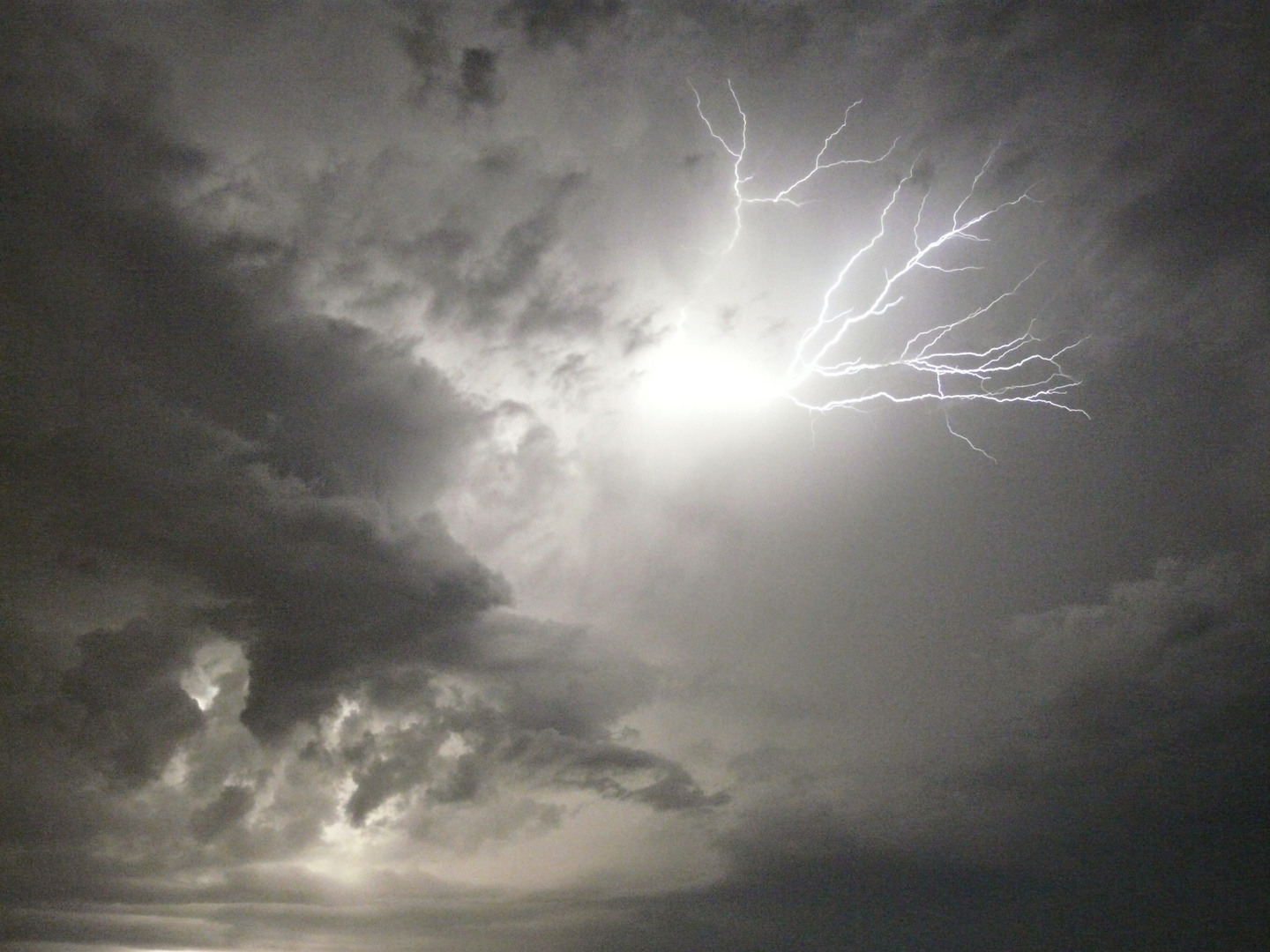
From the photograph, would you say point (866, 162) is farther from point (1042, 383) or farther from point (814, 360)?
point (1042, 383)

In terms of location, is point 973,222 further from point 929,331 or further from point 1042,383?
point 1042,383

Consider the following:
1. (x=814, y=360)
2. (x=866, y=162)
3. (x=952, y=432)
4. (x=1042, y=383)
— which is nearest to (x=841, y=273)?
(x=814, y=360)

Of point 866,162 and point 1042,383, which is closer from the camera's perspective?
point 866,162

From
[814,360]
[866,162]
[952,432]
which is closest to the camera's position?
[814,360]

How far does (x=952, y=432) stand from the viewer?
2728 cm

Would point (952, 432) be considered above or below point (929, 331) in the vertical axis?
below

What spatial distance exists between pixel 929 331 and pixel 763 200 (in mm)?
7723

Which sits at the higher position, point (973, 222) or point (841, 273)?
point (973, 222)

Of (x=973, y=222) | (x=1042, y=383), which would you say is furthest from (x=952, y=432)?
(x=973, y=222)

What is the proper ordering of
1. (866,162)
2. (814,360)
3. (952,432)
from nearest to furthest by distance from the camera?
(814,360), (866,162), (952,432)

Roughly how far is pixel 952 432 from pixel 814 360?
24.7ft

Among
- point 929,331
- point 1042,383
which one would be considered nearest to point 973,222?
point 929,331

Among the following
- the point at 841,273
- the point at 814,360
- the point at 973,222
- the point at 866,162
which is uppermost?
the point at 866,162

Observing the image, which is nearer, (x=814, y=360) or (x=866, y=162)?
(x=814, y=360)
